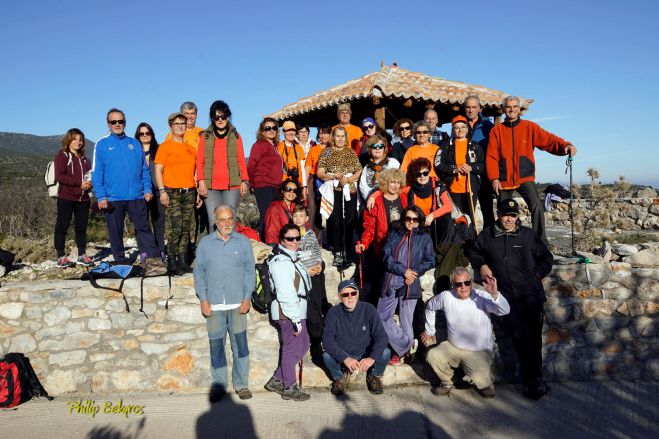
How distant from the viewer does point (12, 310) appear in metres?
4.65

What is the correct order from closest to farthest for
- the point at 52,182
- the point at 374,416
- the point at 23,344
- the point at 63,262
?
the point at 374,416 → the point at 23,344 → the point at 52,182 → the point at 63,262

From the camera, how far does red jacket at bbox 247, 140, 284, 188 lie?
574 cm

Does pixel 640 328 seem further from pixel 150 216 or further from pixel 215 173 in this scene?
pixel 150 216

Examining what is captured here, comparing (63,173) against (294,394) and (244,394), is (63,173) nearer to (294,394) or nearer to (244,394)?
(244,394)

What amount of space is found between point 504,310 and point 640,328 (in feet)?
5.20

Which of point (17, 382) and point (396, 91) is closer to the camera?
point (17, 382)

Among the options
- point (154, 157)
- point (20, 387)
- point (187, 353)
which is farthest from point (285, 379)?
point (154, 157)

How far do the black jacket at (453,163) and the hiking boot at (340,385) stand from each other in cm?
256

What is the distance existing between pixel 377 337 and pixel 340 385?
57 cm

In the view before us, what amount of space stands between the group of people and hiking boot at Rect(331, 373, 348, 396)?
0.01 m

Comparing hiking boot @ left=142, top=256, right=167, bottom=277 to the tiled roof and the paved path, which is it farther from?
the tiled roof

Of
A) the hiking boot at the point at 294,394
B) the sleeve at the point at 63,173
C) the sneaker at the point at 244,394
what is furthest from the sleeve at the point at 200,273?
the sleeve at the point at 63,173

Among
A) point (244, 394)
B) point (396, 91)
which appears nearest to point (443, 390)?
point (244, 394)

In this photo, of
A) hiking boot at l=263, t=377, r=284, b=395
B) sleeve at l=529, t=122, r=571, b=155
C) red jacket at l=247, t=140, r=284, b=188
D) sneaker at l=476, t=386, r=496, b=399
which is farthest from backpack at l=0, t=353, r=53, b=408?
sleeve at l=529, t=122, r=571, b=155
